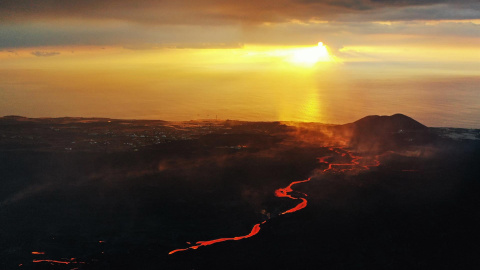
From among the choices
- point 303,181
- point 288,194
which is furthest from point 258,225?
point 303,181

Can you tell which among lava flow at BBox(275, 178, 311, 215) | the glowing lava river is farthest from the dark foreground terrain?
lava flow at BBox(275, 178, 311, 215)

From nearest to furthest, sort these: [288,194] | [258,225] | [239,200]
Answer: [258,225]
[239,200]
[288,194]

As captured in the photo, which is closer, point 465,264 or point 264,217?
point 465,264

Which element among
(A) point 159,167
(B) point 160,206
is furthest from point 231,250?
(A) point 159,167

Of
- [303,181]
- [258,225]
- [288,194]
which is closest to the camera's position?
[258,225]

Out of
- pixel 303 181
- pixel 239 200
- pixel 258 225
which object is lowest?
pixel 258 225

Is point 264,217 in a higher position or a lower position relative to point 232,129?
lower

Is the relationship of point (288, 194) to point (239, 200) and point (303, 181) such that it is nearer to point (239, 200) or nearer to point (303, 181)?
point (303, 181)

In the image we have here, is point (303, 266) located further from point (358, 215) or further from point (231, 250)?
point (358, 215)

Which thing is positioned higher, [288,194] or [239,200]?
[288,194]
